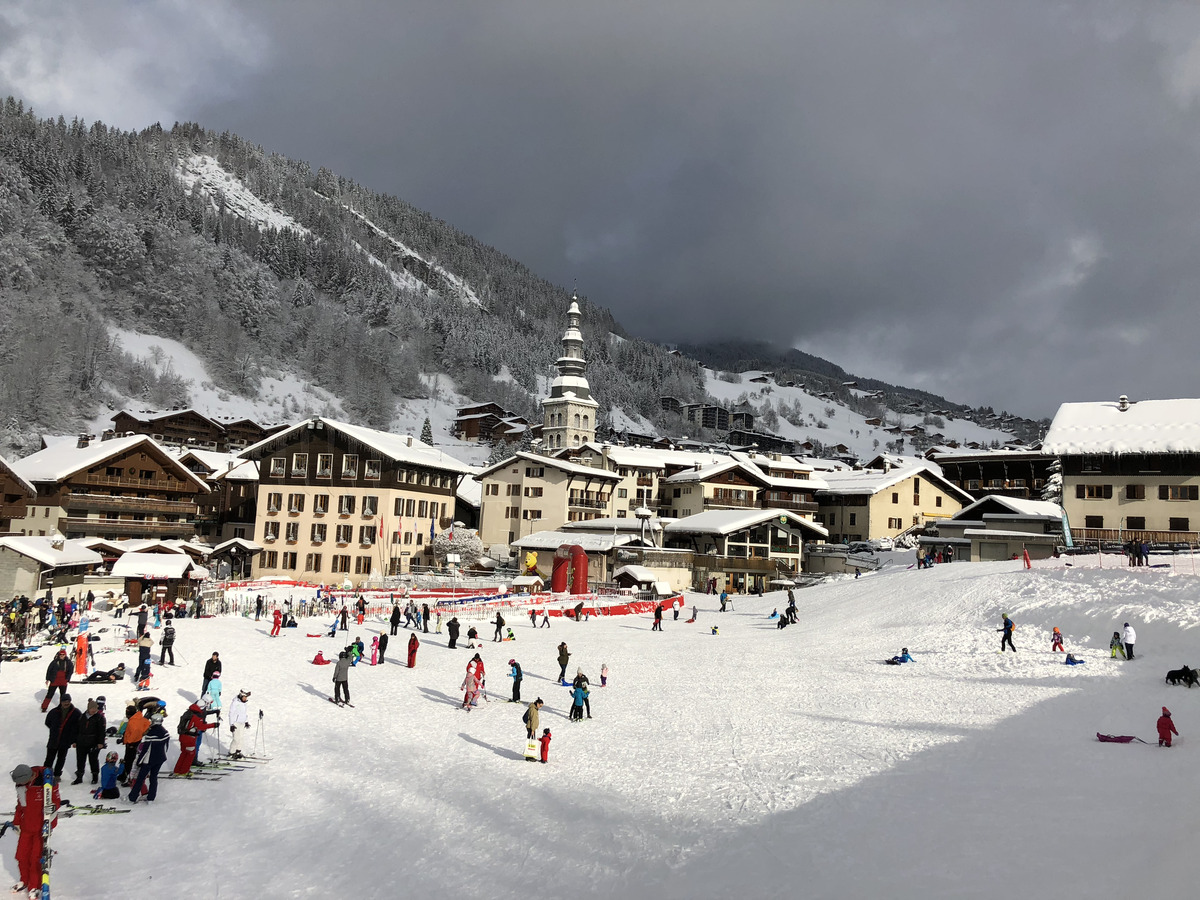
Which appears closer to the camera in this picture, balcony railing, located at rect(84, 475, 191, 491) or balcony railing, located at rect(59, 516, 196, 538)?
balcony railing, located at rect(59, 516, 196, 538)

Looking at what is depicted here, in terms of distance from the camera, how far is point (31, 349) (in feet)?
380

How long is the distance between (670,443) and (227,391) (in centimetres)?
8401

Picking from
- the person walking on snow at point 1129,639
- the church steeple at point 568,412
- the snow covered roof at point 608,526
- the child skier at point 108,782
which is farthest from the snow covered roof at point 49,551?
the church steeple at point 568,412

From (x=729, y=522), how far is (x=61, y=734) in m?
52.4

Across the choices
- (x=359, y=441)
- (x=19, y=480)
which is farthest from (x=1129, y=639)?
(x=19, y=480)

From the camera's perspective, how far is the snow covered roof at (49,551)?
39500mm

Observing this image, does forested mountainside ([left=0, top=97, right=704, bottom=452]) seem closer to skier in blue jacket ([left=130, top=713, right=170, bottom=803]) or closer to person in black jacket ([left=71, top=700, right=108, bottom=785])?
person in black jacket ([left=71, top=700, right=108, bottom=785])

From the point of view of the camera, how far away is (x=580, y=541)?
193ft

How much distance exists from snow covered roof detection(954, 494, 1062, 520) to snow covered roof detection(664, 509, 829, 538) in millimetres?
12991

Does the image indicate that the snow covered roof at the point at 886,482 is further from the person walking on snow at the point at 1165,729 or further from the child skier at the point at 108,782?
the child skier at the point at 108,782

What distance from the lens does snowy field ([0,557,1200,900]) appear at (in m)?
11.1

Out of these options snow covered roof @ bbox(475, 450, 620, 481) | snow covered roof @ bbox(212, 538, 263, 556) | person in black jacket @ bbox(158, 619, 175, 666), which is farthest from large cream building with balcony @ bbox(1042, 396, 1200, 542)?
snow covered roof @ bbox(212, 538, 263, 556)

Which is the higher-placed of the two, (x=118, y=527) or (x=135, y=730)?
(x=118, y=527)

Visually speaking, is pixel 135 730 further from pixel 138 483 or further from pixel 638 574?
pixel 138 483
